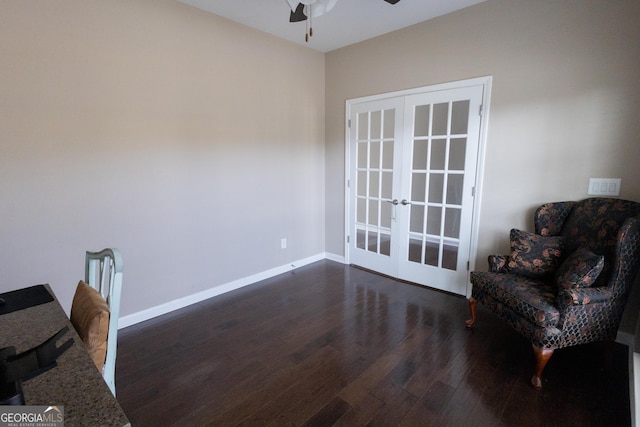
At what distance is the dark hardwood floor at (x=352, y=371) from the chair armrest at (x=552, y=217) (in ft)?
2.86

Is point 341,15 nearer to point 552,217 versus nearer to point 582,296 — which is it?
point 552,217

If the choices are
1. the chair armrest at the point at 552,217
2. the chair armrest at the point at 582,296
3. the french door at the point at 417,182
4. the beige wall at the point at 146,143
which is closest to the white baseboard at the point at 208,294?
the beige wall at the point at 146,143

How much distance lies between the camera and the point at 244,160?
132 inches

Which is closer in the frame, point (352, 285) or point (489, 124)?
point (489, 124)

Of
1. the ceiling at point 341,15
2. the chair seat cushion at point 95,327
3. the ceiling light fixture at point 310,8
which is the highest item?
the ceiling at point 341,15

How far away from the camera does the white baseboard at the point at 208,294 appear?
2713 mm

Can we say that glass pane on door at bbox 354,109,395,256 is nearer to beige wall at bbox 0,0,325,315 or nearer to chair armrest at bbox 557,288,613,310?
beige wall at bbox 0,0,325,315

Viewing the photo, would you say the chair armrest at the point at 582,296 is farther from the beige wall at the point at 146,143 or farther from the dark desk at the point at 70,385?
the beige wall at the point at 146,143

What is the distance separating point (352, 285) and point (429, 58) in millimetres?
2516

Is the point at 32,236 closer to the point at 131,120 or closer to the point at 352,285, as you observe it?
the point at 131,120

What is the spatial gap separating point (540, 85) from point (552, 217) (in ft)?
3.57

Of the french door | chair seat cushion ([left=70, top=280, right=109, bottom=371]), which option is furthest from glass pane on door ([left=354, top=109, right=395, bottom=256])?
chair seat cushion ([left=70, top=280, right=109, bottom=371])

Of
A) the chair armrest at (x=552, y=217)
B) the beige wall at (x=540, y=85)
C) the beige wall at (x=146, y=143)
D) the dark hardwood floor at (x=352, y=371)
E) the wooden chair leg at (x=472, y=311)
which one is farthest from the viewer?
the wooden chair leg at (x=472, y=311)

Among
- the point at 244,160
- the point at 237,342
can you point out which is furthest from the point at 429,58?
the point at 237,342
